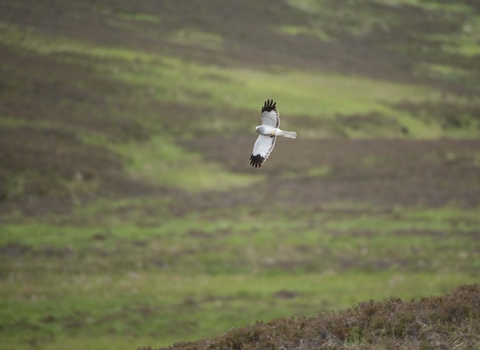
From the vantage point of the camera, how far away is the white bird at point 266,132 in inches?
555

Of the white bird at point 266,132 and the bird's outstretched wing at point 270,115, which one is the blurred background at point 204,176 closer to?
the white bird at point 266,132

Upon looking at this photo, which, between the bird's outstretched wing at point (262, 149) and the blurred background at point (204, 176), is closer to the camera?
the bird's outstretched wing at point (262, 149)

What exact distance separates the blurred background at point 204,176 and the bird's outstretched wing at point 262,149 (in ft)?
14.1

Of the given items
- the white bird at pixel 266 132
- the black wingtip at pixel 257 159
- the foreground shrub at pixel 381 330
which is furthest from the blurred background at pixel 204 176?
the white bird at pixel 266 132

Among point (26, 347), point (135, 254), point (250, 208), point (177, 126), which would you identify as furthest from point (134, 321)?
point (177, 126)

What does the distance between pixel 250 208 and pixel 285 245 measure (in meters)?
6.83

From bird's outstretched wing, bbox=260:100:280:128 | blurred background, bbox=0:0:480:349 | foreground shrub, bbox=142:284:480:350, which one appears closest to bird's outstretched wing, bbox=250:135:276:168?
bird's outstretched wing, bbox=260:100:280:128

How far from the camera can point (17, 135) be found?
4328 cm

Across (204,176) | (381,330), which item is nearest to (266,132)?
(381,330)

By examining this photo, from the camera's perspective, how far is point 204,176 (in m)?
45.1

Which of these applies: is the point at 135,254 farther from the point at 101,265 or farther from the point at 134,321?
the point at 134,321

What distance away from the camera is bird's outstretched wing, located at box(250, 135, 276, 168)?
14.4 metres

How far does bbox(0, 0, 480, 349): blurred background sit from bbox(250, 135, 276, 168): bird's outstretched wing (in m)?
4.29

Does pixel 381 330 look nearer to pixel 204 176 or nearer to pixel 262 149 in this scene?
pixel 262 149
